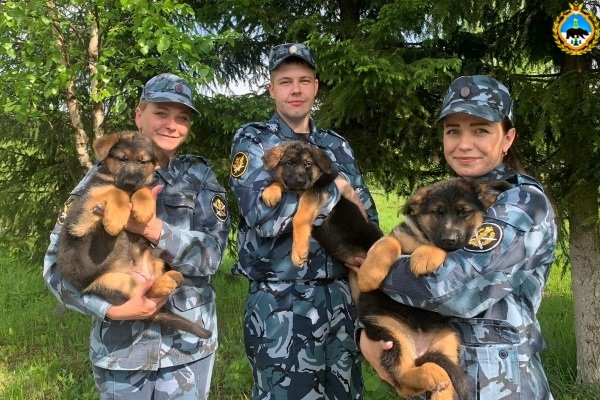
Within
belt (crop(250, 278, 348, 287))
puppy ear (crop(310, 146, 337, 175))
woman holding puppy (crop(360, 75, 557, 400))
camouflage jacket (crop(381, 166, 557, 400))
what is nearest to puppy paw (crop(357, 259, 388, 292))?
woman holding puppy (crop(360, 75, 557, 400))

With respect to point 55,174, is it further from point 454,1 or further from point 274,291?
point 454,1

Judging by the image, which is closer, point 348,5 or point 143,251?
point 143,251

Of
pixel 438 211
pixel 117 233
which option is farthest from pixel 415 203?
pixel 117 233

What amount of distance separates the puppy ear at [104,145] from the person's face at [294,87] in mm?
1088

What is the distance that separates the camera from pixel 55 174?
6645 millimetres

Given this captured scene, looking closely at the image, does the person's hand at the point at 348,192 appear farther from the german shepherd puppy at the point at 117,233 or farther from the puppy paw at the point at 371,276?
the german shepherd puppy at the point at 117,233

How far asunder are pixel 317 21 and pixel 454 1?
1488 mm

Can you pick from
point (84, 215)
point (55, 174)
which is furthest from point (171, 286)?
point (55, 174)

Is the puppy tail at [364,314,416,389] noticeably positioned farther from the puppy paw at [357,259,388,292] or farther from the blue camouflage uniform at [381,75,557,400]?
the blue camouflage uniform at [381,75,557,400]

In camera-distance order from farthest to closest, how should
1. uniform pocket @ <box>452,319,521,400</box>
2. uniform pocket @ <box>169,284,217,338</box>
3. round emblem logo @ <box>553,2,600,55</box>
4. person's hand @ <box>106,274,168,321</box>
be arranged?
round emblem logo @ <box>553,2,600,55</box> < uniform pocket @ <box>169,284,217,338</box> < person's hand @ <box>106,274,168,321</box> < uniform pocket @ <box>452,319,521,400</box>

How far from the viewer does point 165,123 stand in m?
3.21

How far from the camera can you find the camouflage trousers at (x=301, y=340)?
330cm

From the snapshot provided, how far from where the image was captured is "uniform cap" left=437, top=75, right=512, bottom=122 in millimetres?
2484

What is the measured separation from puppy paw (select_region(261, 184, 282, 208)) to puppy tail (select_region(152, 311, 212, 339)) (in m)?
0.84
